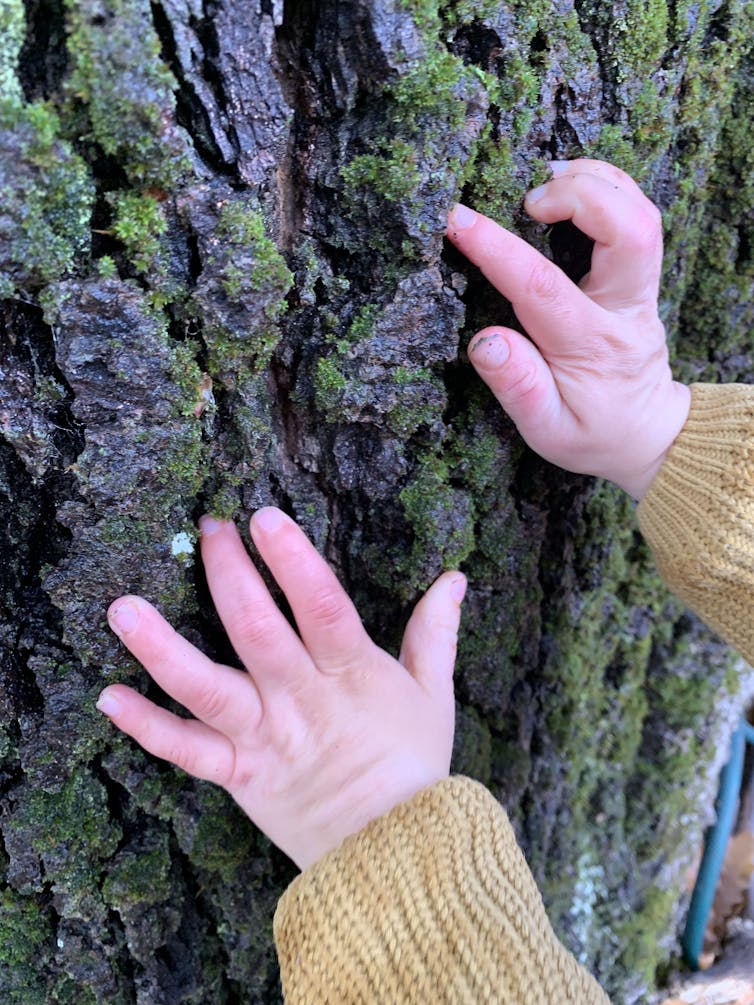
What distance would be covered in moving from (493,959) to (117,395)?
73 centimetres

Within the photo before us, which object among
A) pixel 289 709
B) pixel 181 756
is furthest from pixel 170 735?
pixel 289 709

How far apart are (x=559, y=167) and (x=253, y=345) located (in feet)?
1.51

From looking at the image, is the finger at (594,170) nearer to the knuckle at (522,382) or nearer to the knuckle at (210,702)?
the knuckle at (522,382)

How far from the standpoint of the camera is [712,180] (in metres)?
1.30

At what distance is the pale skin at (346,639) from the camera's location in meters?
0.99

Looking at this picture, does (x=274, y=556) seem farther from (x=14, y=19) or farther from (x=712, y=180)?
(x=712, y=180)

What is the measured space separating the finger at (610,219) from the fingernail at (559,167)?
0.01 meters

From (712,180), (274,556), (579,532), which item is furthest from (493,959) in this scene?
(712,180)

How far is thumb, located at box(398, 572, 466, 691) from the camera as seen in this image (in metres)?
1.09

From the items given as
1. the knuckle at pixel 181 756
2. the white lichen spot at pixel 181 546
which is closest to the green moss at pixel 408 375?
the white lichen spot at pixel 181 546

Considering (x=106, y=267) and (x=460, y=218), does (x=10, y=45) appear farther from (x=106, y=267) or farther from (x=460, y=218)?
(x=460, y=218)

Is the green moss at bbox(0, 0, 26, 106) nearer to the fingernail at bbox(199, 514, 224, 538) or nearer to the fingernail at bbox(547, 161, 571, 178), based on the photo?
the fingernail at bbox(199, 514, 224, 538)

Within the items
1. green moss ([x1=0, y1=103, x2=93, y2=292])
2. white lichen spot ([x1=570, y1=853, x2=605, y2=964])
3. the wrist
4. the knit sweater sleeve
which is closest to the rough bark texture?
green moss ([x1=0, y1=103, x2=93, y2=292])

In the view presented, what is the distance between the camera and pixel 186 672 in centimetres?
97
